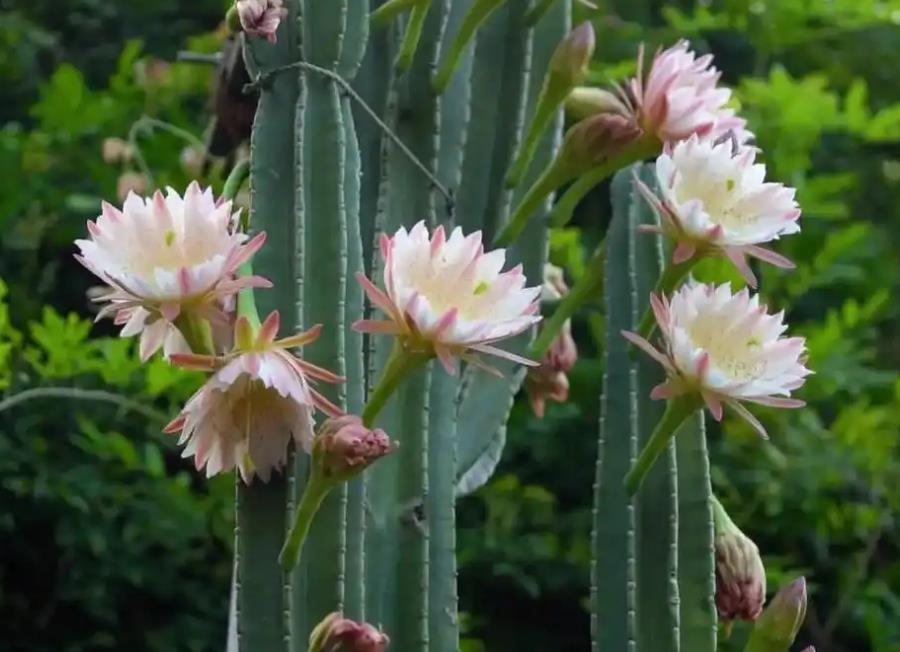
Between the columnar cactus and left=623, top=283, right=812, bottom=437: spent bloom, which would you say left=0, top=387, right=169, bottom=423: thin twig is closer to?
the columnar cactus

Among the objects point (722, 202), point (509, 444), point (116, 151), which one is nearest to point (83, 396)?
point (116, 151)

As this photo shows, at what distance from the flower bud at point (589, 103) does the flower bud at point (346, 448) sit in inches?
12.8

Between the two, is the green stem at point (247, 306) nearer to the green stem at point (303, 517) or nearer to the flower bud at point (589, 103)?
the green stem at point (303, 517)

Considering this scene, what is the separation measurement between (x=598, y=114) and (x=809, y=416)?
0.69 metres

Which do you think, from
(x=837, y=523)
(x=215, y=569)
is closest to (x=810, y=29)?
(x=837, y=523)

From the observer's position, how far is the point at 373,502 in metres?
0.67

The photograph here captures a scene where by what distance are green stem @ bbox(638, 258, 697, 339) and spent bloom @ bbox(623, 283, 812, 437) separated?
0.03 m

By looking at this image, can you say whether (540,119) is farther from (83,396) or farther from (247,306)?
(83,396)

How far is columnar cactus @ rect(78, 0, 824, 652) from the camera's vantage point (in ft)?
1.79

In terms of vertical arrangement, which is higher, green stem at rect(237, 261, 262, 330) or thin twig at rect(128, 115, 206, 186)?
thin twig at rect(128, 115, 206, 186)

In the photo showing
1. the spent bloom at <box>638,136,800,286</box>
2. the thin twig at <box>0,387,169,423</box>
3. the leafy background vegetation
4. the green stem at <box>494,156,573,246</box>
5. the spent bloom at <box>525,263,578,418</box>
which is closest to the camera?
the spent bloom at <box>638,136,800,286</box>

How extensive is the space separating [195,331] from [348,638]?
0.52 ft

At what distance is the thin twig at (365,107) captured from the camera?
66cm

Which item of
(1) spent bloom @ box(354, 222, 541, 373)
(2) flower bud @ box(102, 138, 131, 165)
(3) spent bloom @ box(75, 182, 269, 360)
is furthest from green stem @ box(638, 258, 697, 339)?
(2) flower bud @ box(102, 138, 131, 165)
